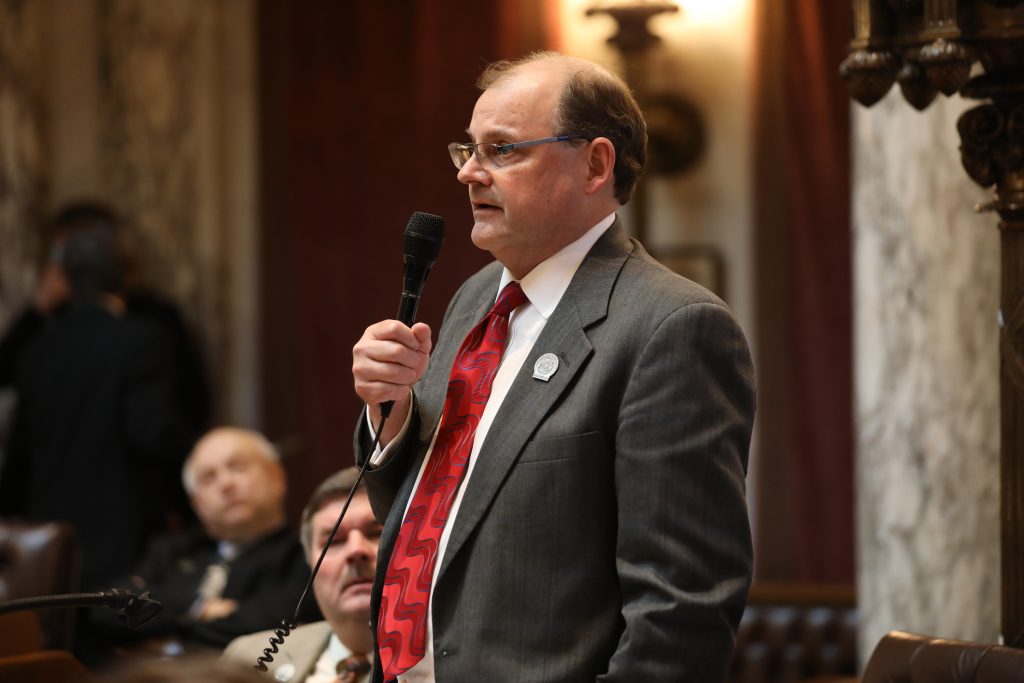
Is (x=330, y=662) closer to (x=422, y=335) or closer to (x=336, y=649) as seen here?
(x=336, y=649)

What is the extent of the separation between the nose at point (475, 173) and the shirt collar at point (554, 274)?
0.17 m

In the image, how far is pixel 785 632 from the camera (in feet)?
14.5

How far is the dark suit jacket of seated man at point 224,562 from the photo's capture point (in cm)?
423

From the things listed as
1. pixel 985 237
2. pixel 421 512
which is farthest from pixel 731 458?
pixel 985 237

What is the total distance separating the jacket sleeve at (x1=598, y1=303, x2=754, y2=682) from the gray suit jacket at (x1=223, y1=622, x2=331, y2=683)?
1.16 metres

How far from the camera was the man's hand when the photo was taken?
86.9 inches

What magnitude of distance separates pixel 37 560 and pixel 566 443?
2.34 m

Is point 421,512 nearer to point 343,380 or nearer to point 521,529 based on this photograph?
point 521,529

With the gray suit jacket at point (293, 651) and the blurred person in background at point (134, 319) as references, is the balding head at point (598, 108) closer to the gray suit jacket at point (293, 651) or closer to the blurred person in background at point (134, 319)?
the gray suit jacket at point (293, 651)

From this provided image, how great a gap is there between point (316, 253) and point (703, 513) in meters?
4.93

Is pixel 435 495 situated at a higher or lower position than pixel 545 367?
lower

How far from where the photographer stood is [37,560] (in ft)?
13.3

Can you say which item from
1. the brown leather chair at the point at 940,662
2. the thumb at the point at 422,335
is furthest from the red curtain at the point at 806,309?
the thumb at the point at 422,335

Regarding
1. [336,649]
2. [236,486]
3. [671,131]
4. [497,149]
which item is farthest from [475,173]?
[671,131]
